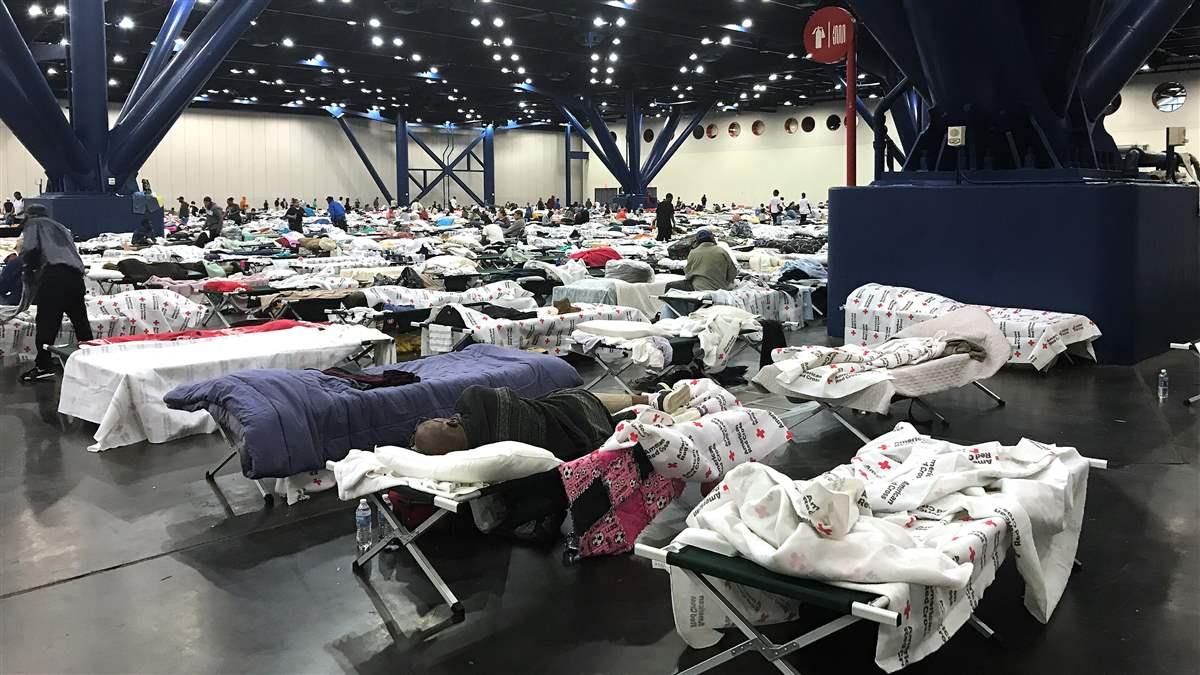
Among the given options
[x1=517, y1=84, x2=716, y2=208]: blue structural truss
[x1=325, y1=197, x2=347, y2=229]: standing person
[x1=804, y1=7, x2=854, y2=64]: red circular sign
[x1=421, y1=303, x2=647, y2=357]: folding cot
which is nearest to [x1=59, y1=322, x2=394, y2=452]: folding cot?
[x1=421, y1=303, x2=647, y2=357]: folding cot

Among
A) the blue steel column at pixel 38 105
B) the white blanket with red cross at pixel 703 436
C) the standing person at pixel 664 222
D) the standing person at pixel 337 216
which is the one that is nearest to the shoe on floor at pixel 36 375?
the white blanket with red cross at pixel 703 436

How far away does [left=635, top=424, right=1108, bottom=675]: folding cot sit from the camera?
2.60 metres

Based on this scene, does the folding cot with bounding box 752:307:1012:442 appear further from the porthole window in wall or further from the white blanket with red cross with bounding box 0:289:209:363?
the porthole window in wall

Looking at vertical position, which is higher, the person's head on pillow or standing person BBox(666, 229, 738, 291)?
standing person BBox(666, 229, 738, 291)

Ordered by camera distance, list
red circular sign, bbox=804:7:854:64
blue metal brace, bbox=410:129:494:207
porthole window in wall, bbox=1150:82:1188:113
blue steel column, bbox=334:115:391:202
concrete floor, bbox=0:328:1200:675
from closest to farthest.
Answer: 1. concrete floor, bbox=0:328:1200:675
2. red circular sign, bbox=804:7:854:64
3. porthole window in wall, bbox=1150:82:1188:113
4. blue steel column, bbox=334:115:391:202
5. blue metal brace, bbox=410:129:494:207

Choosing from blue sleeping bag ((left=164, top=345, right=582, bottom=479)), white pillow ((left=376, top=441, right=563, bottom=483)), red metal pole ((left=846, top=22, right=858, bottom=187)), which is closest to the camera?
white pillow ((left=376, top=441, right=563, bottom=483))

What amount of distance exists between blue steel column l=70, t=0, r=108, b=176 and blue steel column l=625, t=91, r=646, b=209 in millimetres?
19131

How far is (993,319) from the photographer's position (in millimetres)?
7656

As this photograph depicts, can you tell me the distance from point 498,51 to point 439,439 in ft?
72.5

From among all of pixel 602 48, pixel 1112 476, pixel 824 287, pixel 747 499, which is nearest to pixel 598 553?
pixel 747 499

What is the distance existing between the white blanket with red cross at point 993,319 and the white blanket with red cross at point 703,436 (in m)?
4.08

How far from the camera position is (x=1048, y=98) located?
30.8 ft

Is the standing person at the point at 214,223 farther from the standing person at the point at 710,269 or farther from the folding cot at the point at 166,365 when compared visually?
the folding cot at the point at 166,365

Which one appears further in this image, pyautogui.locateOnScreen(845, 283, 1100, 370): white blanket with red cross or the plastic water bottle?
pyautogui.locateOnScreen(845, 283, 1100, 370): white blanket with red cross
